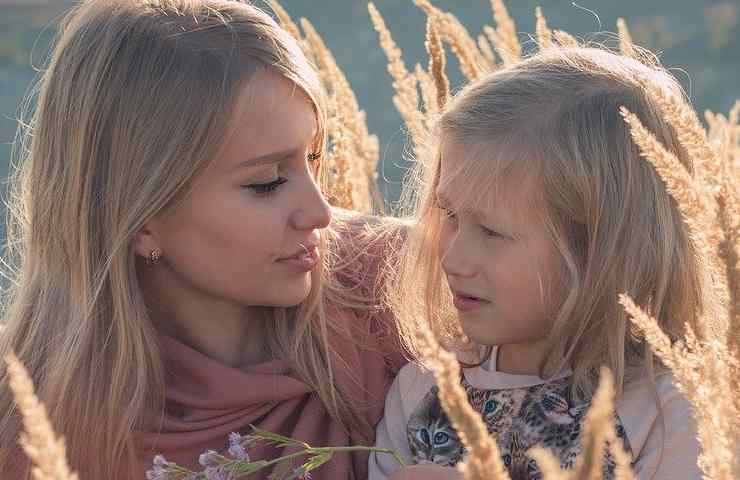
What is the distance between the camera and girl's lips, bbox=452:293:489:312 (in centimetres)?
174

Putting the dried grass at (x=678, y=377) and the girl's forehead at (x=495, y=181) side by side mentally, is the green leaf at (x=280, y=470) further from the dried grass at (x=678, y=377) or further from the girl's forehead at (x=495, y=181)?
the dried grass at (x=678, y=377)

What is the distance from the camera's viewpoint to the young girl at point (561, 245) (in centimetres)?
172

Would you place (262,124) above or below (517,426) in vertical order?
above

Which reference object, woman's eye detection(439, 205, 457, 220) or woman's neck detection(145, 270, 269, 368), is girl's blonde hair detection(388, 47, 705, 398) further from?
woman's neck detection(145, 270, 269, 368)

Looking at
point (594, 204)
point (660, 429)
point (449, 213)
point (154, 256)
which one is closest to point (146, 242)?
point (154, 256)

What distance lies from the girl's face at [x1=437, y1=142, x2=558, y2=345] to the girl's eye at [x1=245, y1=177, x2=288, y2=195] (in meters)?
0.33

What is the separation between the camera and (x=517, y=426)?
176cm

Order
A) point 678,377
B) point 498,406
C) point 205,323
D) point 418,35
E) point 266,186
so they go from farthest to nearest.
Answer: point 418,35 → point 205,323 → point 266,186 → point 498,406 → point 678,377

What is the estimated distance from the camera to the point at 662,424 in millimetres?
1603

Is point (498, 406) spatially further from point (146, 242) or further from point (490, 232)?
point (146, 242)

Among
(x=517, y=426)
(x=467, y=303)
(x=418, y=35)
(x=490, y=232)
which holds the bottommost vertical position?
(x=517, y=426)

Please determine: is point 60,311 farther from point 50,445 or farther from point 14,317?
point 50,445

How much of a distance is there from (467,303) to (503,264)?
9 centimetres

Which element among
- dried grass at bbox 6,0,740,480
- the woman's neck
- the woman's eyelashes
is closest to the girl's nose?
the woman's eyelashes
